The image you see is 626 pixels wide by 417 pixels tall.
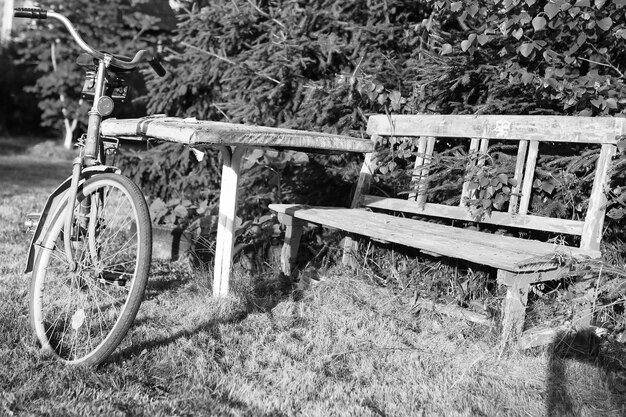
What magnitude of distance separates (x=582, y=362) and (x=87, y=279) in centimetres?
217

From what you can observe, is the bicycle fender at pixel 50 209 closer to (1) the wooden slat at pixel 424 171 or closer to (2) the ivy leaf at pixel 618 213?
(1) the wooden slat at pixel 424 171

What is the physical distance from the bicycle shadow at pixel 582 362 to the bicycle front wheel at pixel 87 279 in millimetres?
1659

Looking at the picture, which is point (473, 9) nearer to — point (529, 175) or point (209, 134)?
point (529, 175)

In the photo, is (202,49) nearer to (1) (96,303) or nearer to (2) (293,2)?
(2) (293,2)

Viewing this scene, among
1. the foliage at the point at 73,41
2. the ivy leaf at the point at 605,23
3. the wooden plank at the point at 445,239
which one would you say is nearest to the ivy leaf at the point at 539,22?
the ivy leaf at the point at 605,23

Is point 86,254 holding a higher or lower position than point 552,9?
lower

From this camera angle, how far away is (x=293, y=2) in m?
5.10

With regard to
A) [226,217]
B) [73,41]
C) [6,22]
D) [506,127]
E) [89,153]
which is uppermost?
[6,22]

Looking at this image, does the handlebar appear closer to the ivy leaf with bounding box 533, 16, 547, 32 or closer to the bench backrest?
the bench backrest

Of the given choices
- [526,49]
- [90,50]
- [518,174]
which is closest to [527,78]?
[526,49]

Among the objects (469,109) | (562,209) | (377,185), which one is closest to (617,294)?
(562,209)

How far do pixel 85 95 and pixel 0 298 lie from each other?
3.67 feet

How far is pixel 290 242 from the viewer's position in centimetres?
407

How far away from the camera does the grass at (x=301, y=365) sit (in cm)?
243
